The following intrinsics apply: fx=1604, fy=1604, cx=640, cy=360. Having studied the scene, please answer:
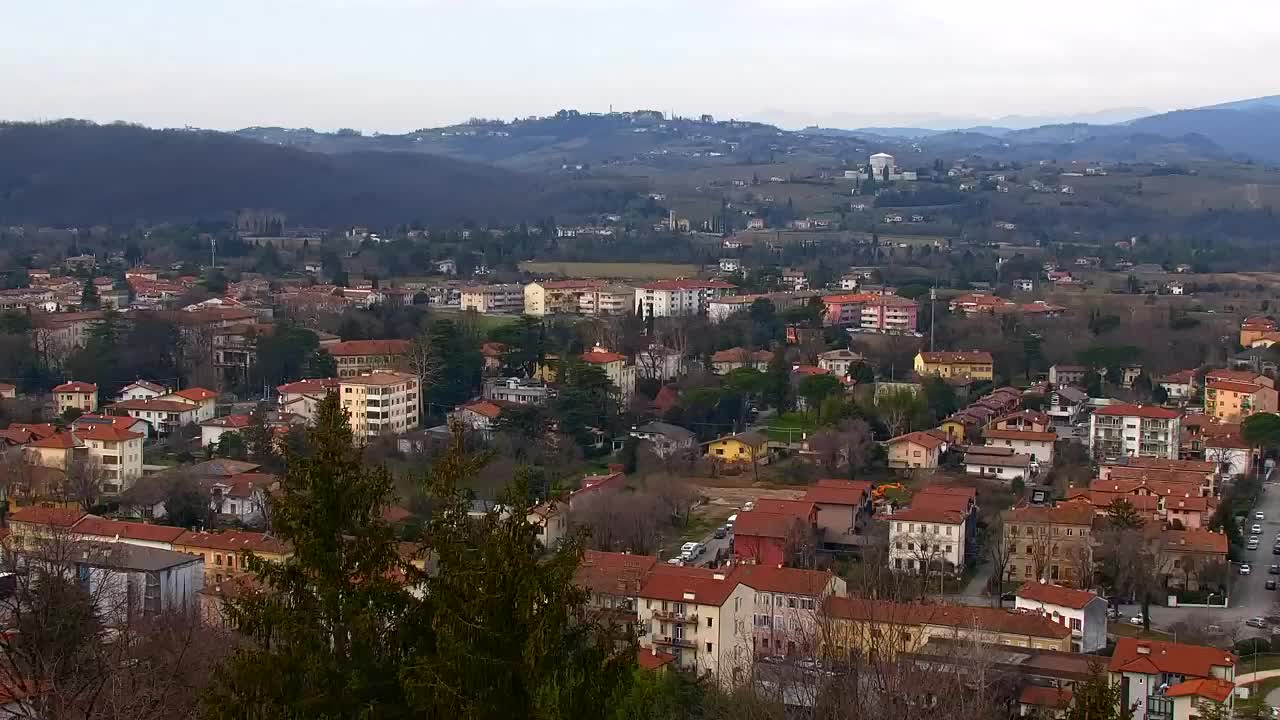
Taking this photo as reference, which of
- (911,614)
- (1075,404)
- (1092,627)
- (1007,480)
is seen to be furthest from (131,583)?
(1075,404)

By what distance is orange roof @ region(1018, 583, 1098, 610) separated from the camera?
10.3 metres

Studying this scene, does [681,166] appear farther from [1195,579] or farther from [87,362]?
[1195,579]

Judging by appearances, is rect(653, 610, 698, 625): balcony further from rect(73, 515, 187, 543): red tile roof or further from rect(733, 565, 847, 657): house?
rect(73, 515, 187, 543): red tile roof

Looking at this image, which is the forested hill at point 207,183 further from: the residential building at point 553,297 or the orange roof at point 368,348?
the orange roof at point 368,348

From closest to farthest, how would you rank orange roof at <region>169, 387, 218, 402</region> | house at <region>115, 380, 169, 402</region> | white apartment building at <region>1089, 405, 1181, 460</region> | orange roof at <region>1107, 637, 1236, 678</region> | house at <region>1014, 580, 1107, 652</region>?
orange roof at <region>1107, 637, 1236, 678</region>
house at <region>1014, 580, 1107, 652</region>
white apartment building at <region>1089, 405, 1181, 460</region>
orange roof at <region>169, 387, 218, 402</region>
house at <region>115, 380, 169, 402</region>

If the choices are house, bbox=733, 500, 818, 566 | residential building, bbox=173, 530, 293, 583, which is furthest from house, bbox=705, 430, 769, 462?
residential building, bbox=173, 530, 293, 583

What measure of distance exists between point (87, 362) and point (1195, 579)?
13.9m

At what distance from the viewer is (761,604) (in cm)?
1021

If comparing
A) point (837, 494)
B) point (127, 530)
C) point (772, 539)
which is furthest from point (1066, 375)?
point (127, 530)

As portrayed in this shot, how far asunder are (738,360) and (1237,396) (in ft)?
21.5

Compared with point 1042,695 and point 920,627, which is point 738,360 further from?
point 920,627

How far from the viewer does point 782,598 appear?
10195 mm

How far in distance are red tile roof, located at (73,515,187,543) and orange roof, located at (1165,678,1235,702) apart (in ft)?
24.0

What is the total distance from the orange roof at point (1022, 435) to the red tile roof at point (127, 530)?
8.28m
